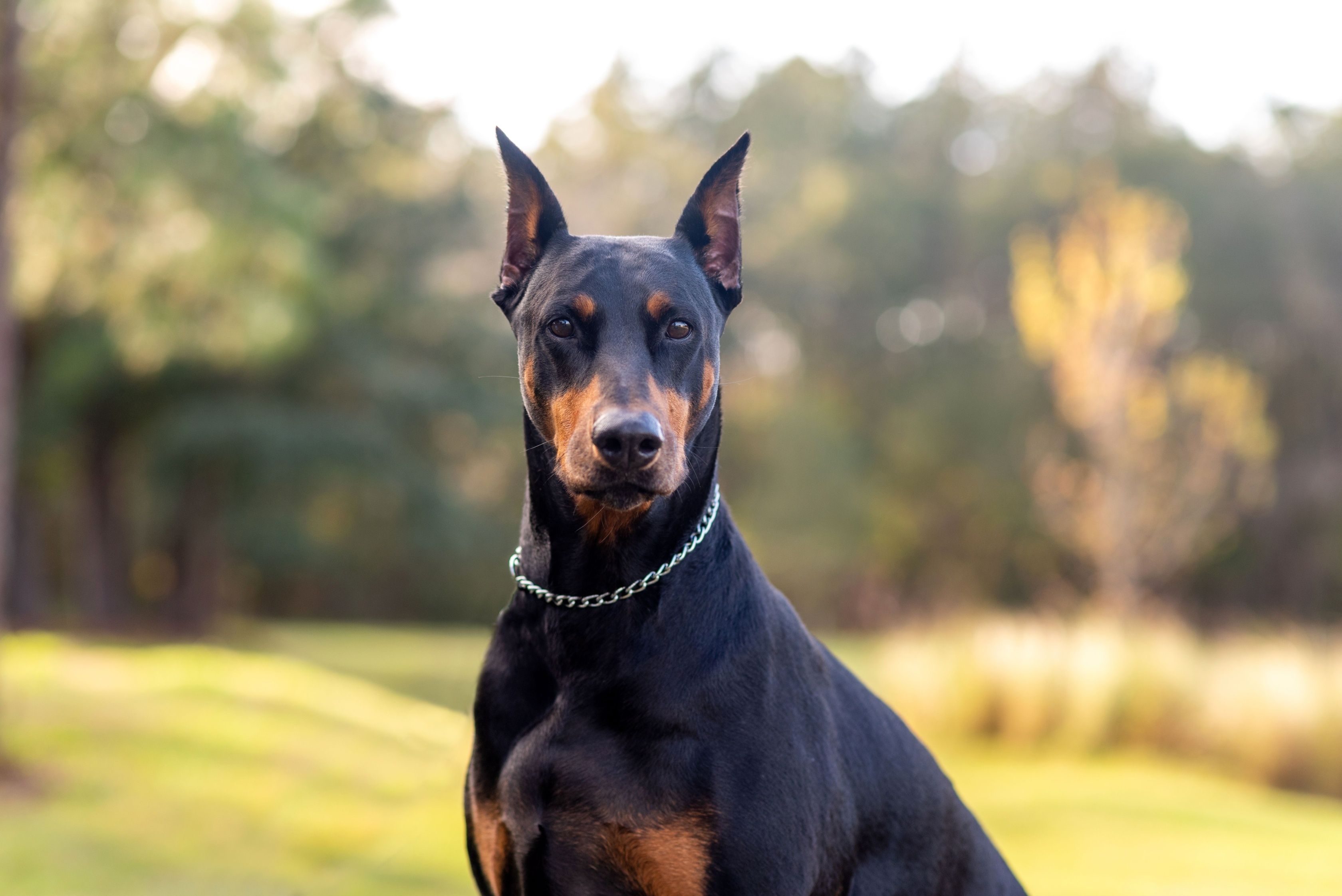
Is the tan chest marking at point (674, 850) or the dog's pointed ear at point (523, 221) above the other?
the dog's pointed ear at point (523, 221)

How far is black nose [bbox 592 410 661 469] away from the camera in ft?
7.04

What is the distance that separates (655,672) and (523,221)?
3.47 ft

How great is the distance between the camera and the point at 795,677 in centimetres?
239

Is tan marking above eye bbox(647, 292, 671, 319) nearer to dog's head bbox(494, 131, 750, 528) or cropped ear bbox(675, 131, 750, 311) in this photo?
dog's head bbox(494, 131, 750, 528)

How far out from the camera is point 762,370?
1067 inches

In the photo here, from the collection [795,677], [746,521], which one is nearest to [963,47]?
[746,521]

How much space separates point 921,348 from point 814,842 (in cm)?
2675

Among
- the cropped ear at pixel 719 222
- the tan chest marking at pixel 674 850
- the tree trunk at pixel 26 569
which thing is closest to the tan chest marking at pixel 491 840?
the tan chest marking at pixel 674 850

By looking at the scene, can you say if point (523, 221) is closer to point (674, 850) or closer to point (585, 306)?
point (585, 306)

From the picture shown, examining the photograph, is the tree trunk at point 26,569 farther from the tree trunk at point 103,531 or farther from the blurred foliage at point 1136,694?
the blurred foliage at point 1136,694

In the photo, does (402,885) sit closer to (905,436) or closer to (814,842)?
(814,842)

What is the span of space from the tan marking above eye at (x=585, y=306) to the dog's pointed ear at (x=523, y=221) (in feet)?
0.96

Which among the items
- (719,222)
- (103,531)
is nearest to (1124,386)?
(719,222)

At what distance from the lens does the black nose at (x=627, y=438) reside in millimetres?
2145
